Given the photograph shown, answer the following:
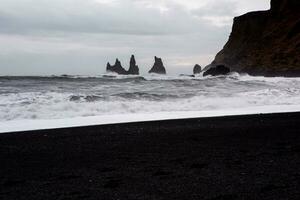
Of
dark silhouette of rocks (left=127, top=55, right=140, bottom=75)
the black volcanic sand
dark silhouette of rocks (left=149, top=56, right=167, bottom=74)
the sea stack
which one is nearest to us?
the black volcanic sand

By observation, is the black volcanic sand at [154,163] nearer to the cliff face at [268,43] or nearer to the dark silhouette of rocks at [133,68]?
the cliff face at [268,43]

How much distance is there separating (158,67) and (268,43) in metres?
57.6

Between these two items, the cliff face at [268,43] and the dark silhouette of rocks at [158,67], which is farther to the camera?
the dark silhouette of rocks at [158,67]

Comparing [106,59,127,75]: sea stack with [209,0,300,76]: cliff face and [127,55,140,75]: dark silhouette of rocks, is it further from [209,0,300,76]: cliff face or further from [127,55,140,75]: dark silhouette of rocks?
[209,0,300,76]: cliff face

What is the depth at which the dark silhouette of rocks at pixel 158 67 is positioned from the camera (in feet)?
392

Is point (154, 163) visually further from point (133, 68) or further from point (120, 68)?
point (120, 68)

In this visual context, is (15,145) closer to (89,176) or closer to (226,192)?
(89,176)

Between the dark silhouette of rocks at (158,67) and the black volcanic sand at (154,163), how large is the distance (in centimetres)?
11044

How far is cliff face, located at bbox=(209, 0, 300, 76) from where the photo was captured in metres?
54.8

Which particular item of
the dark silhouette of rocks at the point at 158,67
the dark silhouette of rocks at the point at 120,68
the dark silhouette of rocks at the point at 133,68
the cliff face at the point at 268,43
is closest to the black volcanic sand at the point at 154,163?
the cliff face at the point at 268,43

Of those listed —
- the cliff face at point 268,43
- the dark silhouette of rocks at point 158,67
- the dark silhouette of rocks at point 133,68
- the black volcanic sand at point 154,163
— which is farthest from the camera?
the dark silhouette of rocks at point 158,67

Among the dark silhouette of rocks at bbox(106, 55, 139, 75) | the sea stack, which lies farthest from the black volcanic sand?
the sea stack

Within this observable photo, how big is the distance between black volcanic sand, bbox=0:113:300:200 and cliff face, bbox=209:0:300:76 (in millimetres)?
42466

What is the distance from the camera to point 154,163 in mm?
5613
